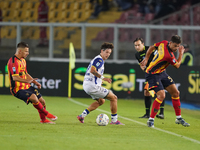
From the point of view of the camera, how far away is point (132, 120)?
8.74 meters

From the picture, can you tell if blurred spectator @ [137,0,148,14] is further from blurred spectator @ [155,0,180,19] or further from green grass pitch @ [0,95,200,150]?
green grass pitch @ [0,95,200,150]

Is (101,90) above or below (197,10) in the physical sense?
below

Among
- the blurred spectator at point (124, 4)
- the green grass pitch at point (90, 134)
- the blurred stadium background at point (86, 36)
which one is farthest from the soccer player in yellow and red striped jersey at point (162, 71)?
the blurred spectator at point (124, 4)

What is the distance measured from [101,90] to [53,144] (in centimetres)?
226

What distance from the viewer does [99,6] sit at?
19984 millimetres

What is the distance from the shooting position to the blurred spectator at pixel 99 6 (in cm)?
1964

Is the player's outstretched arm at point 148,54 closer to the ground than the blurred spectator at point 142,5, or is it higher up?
closer to the ground

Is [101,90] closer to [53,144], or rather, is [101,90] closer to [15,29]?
[53,144]

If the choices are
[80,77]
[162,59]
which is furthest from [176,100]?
[80,77]

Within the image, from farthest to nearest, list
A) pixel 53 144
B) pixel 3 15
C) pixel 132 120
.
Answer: pixel 3 15, pixel 132 120, pixel 53 144

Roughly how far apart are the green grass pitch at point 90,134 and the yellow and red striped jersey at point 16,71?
73 cm

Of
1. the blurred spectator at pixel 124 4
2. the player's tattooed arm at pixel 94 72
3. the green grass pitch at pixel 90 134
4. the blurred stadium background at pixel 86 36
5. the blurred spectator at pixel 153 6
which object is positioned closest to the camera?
the green grass pitch at pixel 90 134

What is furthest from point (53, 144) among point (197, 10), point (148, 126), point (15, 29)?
point (197, 10)

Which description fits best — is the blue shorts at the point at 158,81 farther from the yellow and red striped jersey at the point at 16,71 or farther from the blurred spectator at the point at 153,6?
the blurred spectator at the point at 153,6
